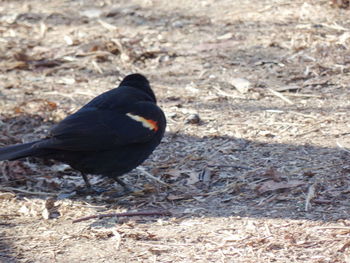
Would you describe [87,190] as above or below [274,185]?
below

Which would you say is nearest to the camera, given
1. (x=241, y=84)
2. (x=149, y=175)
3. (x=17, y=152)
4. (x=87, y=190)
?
(x=17, y=152)

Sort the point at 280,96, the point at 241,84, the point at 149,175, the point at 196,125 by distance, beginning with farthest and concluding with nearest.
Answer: the point at 241,84
the point at 280,96
the point at 196,125
the point at 149,175

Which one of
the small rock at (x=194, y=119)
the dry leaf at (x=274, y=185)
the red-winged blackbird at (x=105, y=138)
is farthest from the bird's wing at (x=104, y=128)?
the small rock at (x=194, y=119)

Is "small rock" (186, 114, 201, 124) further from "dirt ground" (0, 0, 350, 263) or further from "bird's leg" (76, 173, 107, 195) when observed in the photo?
"bird's leg" (76, 173, 107, 195)

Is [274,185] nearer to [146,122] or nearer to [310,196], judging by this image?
[310,196]

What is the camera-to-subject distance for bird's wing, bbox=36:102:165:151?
18.2 ft

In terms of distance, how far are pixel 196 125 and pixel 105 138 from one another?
170 centimetres

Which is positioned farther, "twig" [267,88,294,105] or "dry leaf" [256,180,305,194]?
"twig" [267,88,294,105]

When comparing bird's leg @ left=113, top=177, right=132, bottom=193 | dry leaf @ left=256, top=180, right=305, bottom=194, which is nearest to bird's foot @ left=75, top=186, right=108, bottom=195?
bird's leg @ left=113, top=177, right=132, bottom=193

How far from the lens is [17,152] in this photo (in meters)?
5.61

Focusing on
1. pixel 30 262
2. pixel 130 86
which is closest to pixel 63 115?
pixel 130 86

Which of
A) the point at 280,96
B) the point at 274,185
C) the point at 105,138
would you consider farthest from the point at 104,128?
the point at 280,96

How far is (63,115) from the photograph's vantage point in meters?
7.46

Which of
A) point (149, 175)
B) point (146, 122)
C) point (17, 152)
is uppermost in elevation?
point (146, 122)
